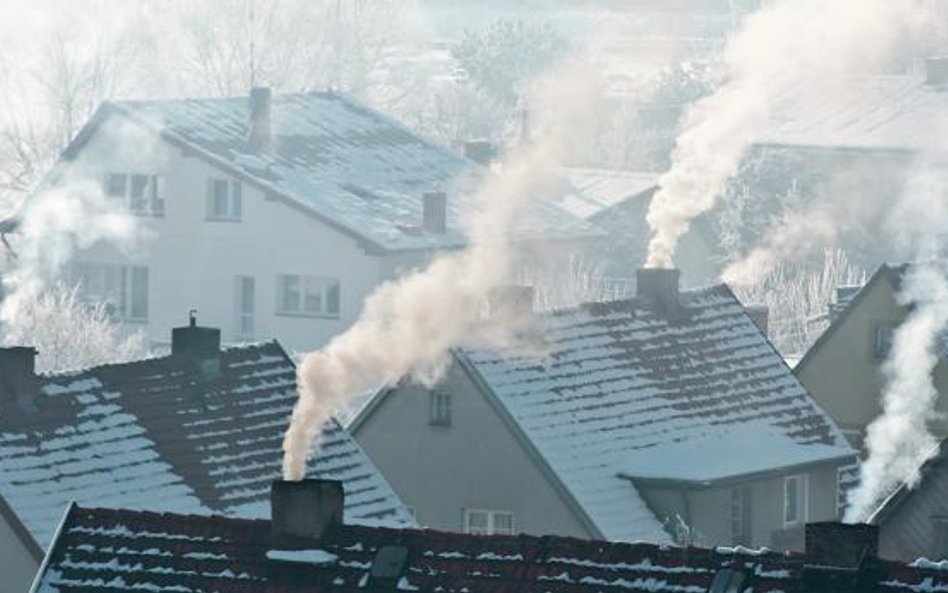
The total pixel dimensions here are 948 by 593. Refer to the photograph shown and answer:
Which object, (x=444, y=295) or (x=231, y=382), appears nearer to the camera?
(x=231, y=382)

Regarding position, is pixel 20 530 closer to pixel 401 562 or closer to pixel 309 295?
pixel 401 562

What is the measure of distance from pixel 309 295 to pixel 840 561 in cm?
5741

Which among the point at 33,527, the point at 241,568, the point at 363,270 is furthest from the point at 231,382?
the point at 363,270

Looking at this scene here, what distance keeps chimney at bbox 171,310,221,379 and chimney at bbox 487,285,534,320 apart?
26.6ft

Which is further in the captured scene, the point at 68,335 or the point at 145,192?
the point at 145,192

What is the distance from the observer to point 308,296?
274 ft

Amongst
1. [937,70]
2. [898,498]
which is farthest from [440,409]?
[937,70]

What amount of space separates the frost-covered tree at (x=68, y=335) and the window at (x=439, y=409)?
27605 mm

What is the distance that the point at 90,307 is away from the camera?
286 feet

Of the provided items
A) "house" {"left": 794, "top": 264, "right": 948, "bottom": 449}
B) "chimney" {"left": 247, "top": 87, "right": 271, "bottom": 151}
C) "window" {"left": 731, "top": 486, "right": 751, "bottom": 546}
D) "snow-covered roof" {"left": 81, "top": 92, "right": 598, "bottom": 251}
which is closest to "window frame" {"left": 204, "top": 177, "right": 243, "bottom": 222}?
"snow-covered roof" {"left": 81, "top": 92, "right": 598, "bottom": 251}

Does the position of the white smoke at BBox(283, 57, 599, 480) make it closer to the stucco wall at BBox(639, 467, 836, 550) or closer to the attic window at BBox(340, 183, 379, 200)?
the stucco wall at BBox(639, 467, 836, 550)

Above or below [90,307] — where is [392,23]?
above

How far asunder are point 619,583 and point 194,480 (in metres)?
13.2

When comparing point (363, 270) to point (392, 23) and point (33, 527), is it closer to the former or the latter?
point (33, 527)
